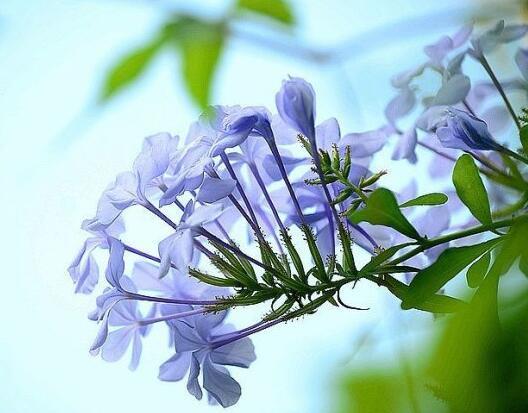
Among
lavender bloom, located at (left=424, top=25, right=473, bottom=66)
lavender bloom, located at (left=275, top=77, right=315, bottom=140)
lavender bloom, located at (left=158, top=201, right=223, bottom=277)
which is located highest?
lavender bloom, located at (left=424, top=25, right=473, bottom=66)

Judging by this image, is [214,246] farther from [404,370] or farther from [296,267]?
[404,370]

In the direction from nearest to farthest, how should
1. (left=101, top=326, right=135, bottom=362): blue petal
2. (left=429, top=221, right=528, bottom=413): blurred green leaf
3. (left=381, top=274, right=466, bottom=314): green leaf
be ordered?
(left=429, top=221, right=528, bottom=413): blurred green leaf
(left=381, top=274, right=466, bottom=314): green leaf
(left=101, top=326, right=135, bottom=362): blue petal

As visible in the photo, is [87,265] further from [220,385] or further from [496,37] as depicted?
[496,37]

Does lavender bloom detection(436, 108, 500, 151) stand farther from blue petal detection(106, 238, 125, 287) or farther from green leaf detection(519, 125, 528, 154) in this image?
blue petal detection(106, 238, 125, 287)

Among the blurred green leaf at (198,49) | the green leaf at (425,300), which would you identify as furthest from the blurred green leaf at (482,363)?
the blurred green leaf at (198,49)

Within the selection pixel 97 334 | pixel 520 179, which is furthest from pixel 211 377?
pixel 520 179

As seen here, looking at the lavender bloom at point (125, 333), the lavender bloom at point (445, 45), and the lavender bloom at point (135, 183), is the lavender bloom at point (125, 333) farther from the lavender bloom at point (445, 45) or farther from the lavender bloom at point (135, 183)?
the lavender bloom at point (445, 45)

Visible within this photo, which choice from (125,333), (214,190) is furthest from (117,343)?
(214,190)

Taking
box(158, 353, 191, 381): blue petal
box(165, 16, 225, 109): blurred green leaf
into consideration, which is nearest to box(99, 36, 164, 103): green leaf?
box(165, 16, 225, 109): blurred green leaf
